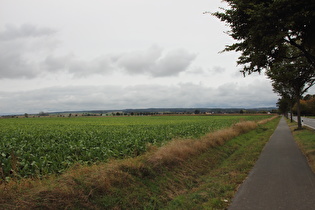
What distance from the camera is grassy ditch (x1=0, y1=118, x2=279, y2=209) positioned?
5.29 meters

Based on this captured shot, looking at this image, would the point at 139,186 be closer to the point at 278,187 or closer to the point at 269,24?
the point at 278,187

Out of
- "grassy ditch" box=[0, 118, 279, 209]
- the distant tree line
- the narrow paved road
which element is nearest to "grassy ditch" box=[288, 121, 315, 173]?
the narrow paved road

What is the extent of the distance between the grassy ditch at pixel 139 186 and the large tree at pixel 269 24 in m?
6.06

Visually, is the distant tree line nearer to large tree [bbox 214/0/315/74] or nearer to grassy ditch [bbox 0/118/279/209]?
large tree [bbox 214/0/315/74]

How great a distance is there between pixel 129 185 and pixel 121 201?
83 cm

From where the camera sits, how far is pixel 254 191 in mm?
6945

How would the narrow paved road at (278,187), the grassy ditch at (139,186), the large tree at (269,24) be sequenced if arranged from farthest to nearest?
the large tree at (269,24) → the narrow paved road at (278,187) → the grassy ditch at (139,186)

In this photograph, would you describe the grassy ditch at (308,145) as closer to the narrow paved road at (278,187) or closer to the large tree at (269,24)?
the narrow paved road at (278,187)

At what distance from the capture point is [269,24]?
1074 cm

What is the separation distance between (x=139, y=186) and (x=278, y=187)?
4.35 m

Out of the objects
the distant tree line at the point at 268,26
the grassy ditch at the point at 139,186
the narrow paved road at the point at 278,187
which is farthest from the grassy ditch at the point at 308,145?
the distant tree line at the point at 268,26

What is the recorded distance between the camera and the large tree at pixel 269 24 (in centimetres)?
1009

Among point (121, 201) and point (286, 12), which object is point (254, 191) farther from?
point (286, 12)

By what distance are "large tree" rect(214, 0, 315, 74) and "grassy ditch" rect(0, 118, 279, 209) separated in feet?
19.9
